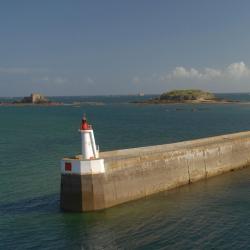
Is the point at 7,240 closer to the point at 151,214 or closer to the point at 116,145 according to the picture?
the point at 151,214

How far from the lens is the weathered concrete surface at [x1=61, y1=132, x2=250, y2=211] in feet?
61.1

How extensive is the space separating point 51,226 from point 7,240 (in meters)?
1.94

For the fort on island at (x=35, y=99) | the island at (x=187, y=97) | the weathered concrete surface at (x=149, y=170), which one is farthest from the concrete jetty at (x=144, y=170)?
the fort on island at (x=35, y=99)

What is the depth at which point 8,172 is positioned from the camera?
2689 centimetres

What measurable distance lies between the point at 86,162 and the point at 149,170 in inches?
174

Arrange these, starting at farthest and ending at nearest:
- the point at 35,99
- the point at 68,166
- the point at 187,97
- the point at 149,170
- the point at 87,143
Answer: the point at 35,99 → the point at 187,97 → the point at 149,170 → the point at 87,143 → the point at 68,166

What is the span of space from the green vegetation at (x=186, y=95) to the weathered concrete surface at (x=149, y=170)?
119492mm

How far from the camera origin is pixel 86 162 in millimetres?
18469

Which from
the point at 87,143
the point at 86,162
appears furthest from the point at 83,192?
the point at 87,143

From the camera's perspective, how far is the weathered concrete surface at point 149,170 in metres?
18.6

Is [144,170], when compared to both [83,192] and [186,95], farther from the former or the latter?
[186,95]

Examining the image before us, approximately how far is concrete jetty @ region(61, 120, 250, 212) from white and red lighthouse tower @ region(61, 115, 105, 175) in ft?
0.14

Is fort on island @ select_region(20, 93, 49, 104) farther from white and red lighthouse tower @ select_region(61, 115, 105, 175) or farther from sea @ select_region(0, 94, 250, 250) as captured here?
white and red lighthouse tower @ select_region(61, 115, 105, 175)

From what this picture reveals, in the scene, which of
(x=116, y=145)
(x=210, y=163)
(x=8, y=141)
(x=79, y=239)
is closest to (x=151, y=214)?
(x=79, y=239)
